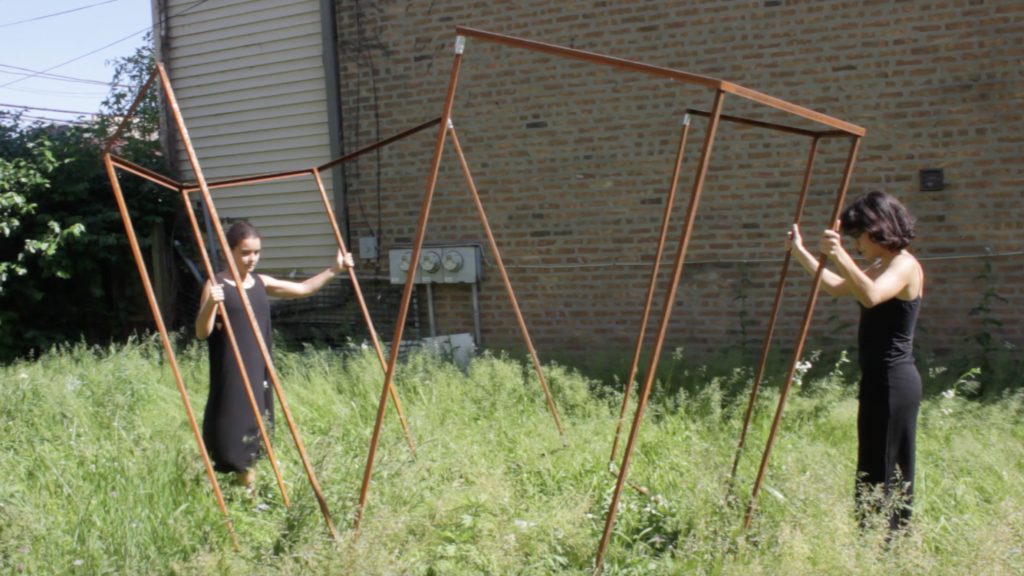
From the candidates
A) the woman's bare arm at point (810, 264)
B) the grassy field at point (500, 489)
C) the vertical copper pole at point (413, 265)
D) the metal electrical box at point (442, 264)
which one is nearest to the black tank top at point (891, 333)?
the woman's bare arm at point (810, 264)

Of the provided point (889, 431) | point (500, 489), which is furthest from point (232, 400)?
point (889, 431)

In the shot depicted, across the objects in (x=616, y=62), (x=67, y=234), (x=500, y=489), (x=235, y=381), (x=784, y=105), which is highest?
(x=616, y=62)

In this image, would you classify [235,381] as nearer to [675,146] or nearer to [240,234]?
[240,234]

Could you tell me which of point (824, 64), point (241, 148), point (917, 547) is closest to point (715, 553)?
point (917, 547)

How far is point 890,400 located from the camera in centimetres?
305

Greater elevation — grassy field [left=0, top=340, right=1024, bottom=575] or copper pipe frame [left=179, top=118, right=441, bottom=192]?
copper pipe frame [left=179, top=118, right=441, bottom=192]

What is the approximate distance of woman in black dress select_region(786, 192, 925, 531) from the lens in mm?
3051

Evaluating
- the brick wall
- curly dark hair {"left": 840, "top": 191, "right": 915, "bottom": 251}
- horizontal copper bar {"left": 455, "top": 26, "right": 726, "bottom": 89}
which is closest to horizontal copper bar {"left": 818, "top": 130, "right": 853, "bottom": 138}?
curly dark hair {"left": 840, "top": 191, "right": 915, "bottom": 251}

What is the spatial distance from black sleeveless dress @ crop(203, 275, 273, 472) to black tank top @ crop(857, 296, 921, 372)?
2.55m

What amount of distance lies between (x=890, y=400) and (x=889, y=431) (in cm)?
11

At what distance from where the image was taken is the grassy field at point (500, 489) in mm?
2850

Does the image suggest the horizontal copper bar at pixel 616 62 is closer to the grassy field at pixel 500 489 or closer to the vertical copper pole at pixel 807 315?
the vertical copper pole at pixel 807 315

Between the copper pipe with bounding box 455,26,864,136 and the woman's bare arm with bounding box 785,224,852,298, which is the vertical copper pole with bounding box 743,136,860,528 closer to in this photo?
the woman's bare arm with bounding box 785,224,852,298

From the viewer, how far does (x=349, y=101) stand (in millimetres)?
7906
